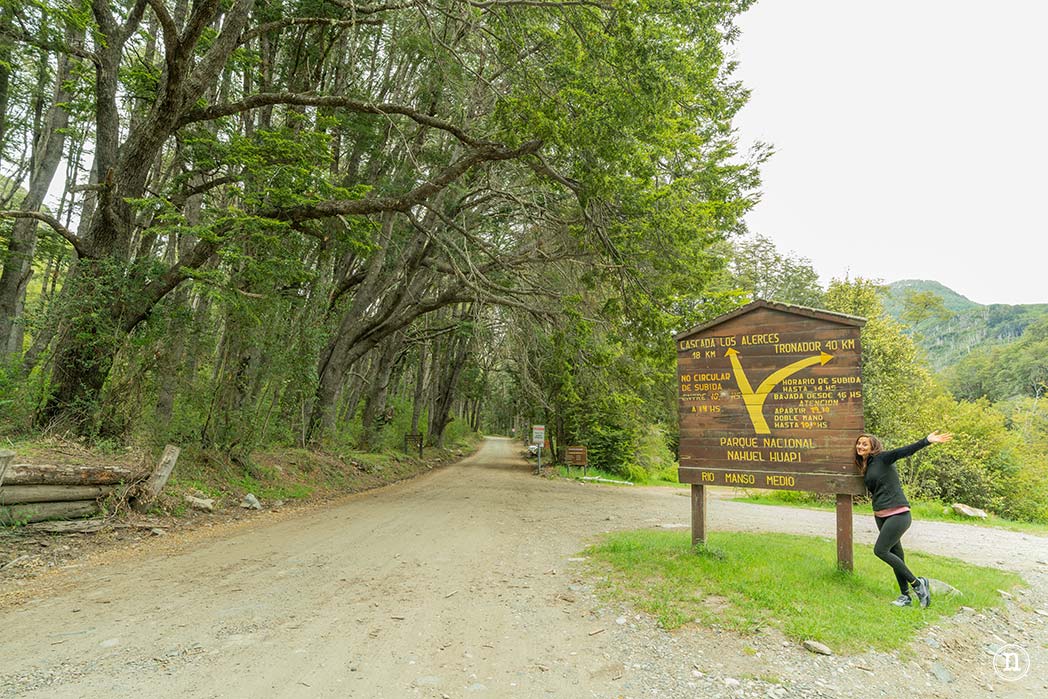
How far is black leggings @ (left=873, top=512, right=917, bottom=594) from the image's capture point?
464cm

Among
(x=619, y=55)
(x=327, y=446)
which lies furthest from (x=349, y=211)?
(x=327, y=446)

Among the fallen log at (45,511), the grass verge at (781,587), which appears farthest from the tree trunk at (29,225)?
the grass verge at (781,587)

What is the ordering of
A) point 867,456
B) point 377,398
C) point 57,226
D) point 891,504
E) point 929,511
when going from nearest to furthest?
point 891,504
point 867,456
point 57,226
point 929,511
point 377,398

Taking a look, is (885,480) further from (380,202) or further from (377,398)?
(377,398)

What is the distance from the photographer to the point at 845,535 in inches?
206

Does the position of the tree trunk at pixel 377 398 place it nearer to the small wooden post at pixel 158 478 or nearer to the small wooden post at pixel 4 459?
the small wooden post at pixel 158 478

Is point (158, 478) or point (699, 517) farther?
point (158, 478)

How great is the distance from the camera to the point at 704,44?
9781mm

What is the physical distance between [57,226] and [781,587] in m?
10.4

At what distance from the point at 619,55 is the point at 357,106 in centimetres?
435

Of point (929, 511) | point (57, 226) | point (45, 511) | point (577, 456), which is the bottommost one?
point (929, 511)

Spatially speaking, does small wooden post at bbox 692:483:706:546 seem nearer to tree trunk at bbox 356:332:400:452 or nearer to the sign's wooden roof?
the sign's wooden roof

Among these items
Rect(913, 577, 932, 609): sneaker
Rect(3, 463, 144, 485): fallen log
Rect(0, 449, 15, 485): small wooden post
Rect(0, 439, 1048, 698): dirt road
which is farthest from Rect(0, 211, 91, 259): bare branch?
Rect(913, 577, 932, 609): sneaker

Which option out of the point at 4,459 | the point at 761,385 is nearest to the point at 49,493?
the point at 4,459
